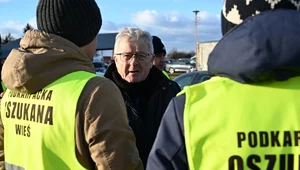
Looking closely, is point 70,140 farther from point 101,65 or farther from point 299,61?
point 101,65

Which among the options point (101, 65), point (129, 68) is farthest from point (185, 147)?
point (101, 65)

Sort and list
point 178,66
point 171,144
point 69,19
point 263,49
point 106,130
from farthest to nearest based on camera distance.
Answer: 1. point 178,66
2. point 69,19
3. point 106,130
4. point 171,144
5. point 263,49

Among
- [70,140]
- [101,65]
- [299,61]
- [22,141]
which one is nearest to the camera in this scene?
[299,61]

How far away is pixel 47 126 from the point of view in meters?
1.95

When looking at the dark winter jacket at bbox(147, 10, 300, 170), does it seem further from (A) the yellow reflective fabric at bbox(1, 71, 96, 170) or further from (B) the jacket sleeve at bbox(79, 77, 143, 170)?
(A) the yellow reflective fabric at bbox(1, 71, 96, 170)

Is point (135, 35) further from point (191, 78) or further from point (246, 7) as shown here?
point (191, 78)

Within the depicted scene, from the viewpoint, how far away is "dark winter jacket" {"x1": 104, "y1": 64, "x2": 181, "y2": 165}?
304cm

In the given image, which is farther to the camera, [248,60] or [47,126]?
[47,126]

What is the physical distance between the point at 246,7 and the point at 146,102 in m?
1.82

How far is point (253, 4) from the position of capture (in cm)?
148

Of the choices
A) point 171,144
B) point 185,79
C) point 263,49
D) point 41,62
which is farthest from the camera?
point 185,79

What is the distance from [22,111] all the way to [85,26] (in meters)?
0.55


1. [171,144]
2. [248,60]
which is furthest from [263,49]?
[171,144]

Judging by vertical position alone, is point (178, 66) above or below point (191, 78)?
below
